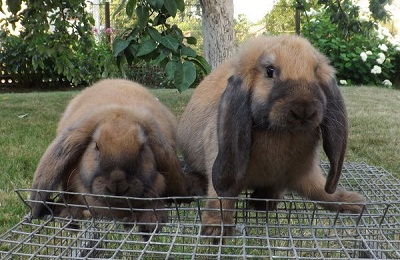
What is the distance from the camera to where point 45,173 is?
80.2 inches

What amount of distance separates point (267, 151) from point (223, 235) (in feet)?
1.10

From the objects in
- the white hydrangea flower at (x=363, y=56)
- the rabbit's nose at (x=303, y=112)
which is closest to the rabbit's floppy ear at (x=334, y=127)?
the rabbit's nose at (x=303, y=112)

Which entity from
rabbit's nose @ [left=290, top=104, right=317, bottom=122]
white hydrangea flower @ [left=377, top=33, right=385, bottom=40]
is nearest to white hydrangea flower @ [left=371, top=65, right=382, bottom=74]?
white hydrangea flower @ [left=377, top=33, right=385, bottom=40]

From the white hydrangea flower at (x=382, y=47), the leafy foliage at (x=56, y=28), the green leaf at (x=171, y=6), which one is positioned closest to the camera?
the green leaf at (x=171, y=6)

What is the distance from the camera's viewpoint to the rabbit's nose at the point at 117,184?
1.84 m

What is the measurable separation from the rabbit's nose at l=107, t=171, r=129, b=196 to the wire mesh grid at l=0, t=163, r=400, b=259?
0.12m

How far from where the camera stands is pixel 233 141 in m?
1.82

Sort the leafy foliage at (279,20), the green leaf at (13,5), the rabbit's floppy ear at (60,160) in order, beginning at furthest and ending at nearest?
1. the leafy foliage at (279,20)
2. the green leaf at (13,5)
3. the rabbit's floppy ear at (60,160)

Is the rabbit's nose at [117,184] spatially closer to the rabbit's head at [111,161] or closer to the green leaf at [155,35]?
the rabbit's head at [111,161]

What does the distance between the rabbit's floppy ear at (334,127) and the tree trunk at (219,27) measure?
2335mm

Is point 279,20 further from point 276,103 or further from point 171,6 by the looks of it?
point 276,103

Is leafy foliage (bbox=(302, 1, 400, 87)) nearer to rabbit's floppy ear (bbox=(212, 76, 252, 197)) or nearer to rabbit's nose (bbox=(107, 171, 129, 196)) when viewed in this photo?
rabbit's floppy ear (bbox=(212, 76, 252, 197))

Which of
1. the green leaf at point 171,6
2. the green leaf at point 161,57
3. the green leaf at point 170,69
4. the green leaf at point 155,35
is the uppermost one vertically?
the green leaf at point 171,6

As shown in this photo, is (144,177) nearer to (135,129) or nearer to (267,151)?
(135,129)
